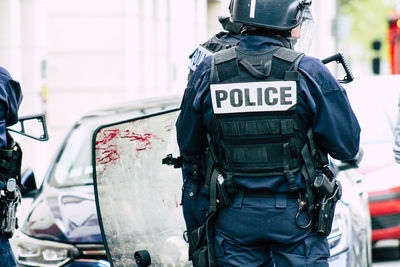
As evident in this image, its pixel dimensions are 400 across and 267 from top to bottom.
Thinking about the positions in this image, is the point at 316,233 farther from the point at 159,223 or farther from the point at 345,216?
the point at 345,216

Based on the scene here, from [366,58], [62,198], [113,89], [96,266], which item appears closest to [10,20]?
[113,89]

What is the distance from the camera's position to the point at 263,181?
420cm

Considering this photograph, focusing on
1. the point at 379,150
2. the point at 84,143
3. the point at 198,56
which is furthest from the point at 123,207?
the point at 379,150

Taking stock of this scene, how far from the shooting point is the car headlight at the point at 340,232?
5.38 meters

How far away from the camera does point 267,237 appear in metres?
4.18

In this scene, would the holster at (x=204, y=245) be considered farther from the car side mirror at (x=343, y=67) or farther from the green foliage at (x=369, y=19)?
the green foliage at (x=369, y=19)

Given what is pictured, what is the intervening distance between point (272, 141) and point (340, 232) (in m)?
1.46

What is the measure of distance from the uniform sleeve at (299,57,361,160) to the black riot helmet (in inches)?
8.4

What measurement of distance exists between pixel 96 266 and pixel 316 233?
5.17 ft

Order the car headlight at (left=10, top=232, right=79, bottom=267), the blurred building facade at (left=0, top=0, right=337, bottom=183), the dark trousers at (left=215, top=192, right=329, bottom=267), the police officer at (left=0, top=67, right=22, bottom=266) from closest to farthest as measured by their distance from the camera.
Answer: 1. the dark trousers at (left=215, top=192, right=329, bottom=267)
2. the police officer at (left=0, top=67, right=22, bottom=266)
3. the car headlight at (left=10, top=232, right=79, bottom=267)
4. the blurred building facade at (left=0, top=0, right=337, bottom=183)

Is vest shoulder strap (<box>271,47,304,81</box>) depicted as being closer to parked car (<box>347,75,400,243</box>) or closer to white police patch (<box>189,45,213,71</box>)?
white police patch (<box>189,45,213,71</box>)

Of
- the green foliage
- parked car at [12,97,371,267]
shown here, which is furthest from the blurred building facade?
the green foliage

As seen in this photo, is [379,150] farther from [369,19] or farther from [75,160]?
[369,19]

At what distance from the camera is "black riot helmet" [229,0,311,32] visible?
431 cm
